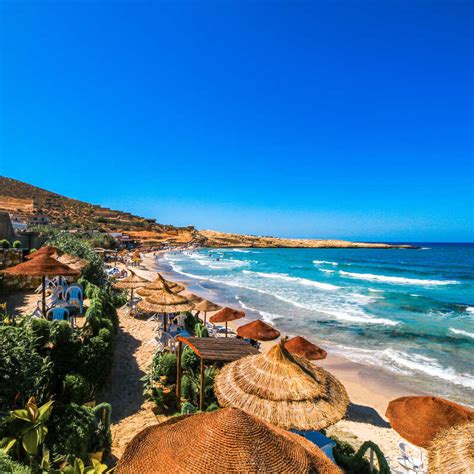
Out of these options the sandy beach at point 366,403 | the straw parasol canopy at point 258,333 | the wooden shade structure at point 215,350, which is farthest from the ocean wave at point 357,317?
the wooden shade structure at point 215,350

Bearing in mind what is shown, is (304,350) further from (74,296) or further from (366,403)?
(74,296)

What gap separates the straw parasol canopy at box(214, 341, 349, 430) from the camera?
168 inches

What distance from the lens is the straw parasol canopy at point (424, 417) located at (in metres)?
5.90

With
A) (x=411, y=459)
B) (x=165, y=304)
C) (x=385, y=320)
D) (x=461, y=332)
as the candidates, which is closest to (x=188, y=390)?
(x=165, y=304)

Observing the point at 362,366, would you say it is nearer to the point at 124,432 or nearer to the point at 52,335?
the point at 124,432

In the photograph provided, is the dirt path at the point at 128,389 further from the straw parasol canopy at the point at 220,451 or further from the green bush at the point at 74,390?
the straw parasol canopy at the point at 220,451

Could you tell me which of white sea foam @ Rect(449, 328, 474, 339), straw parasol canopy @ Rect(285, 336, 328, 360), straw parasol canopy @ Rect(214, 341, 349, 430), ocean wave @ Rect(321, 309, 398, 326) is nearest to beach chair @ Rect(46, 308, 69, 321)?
straw parasol canopy @ Rect(214, 341, 349, 430)

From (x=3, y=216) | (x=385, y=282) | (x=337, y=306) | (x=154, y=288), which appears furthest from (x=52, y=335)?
(x=385, y=282)

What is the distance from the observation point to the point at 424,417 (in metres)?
6.12

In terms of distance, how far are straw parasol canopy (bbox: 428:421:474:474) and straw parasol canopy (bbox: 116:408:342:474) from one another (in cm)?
127

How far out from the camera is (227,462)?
2527 millimetres

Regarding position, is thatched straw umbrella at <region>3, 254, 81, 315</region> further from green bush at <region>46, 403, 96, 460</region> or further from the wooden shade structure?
the wooden shade structure

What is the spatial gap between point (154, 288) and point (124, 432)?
5.00 meters

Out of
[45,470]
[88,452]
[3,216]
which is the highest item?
[3,216]
